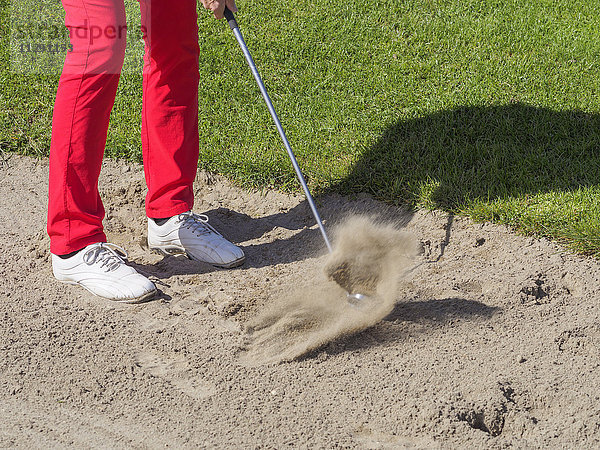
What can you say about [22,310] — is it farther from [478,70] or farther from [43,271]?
[478,70]

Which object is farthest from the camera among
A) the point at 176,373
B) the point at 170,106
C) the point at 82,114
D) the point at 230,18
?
the point at 170,106

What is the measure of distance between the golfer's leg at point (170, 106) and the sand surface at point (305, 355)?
1.19ft

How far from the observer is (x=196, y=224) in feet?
12.5

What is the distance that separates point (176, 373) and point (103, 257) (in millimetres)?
792

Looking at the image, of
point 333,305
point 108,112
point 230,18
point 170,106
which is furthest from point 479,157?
point 108,112

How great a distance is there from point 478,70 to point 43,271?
355cm

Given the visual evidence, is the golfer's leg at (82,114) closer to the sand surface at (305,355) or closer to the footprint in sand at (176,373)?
the sand surface at (305,355)

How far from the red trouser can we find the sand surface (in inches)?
14.0

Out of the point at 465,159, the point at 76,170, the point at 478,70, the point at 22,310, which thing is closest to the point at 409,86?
the point at 478,70

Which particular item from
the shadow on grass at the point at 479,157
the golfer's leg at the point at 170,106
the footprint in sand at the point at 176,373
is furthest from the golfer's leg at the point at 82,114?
the shadow on grass at the point at 479,157

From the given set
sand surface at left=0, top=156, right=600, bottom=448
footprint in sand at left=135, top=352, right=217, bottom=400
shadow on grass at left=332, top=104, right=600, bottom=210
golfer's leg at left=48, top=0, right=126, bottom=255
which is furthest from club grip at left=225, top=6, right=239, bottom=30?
footprint in sand at left=135, top=352, right=217, bottom=400

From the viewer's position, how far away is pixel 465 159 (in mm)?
4523

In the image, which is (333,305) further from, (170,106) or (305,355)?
(170,106)

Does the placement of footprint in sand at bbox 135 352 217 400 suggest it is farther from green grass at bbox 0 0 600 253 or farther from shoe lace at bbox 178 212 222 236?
green grass at bbox 0 0 600 253
